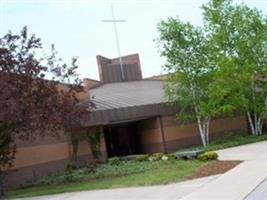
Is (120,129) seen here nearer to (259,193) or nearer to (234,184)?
(234,184)

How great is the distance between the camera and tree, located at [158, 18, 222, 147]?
3117cm

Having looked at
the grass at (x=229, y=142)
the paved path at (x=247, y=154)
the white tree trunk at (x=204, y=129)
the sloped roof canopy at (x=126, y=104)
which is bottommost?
the paved path at (x=247, y=154)

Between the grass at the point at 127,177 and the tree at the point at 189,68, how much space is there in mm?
9214

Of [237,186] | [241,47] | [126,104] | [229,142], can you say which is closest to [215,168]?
[237,186]

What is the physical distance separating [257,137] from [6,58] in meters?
19.0

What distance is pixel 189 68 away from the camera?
31.4 m

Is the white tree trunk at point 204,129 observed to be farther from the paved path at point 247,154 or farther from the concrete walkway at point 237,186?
the concrete walkway at point 237,186

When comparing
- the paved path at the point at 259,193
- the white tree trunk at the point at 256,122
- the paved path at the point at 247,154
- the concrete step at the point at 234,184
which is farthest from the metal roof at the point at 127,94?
the paved path at the point at 259,193

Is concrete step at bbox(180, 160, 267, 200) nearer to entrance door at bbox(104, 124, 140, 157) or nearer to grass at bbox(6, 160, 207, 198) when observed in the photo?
grass at bbox(6, 160, 207, 198)

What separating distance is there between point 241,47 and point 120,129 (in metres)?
9.56

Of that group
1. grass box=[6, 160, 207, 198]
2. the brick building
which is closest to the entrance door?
the brick building

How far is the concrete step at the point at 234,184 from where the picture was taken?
12.1 metres

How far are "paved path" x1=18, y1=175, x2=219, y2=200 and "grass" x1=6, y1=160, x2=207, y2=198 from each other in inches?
29.6

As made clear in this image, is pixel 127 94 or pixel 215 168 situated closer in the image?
pixel 215 168
